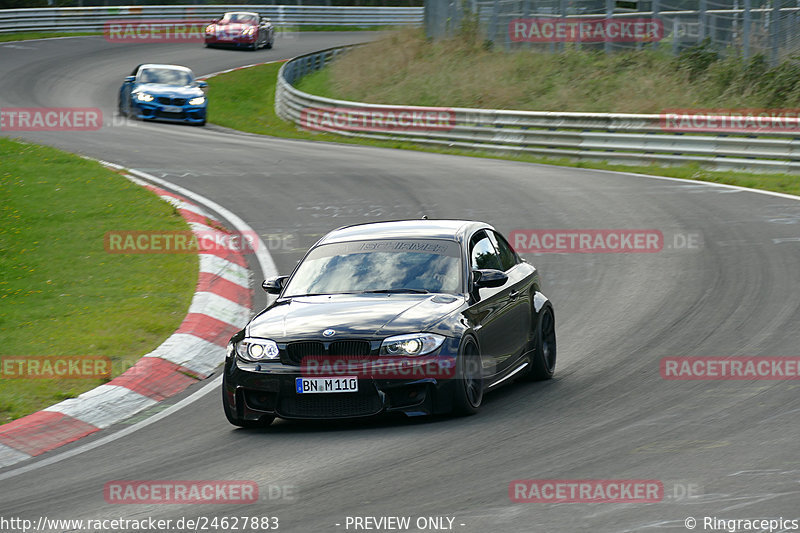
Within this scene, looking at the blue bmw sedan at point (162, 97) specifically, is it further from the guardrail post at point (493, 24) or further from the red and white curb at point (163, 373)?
the red and white curb at point (163, 373)

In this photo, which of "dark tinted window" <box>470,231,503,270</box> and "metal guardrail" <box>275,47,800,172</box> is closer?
"dark tinted window" <box>470,231,503,270</box>

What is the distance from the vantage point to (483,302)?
9305mm

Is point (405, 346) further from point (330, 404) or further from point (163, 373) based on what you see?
point (163, 373)

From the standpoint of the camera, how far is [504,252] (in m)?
10.6

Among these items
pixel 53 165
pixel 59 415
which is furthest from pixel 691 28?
pixel 59 415

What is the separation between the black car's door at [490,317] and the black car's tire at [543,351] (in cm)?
40

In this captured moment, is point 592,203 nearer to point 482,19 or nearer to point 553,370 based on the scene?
point 553,370

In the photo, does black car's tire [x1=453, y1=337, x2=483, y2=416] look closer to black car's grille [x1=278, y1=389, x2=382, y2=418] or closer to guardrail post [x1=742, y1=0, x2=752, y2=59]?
black car's grille [x1=278, y1=389, x2=382, y2=418]

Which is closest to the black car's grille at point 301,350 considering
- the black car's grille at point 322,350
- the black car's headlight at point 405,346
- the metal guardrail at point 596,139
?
the black car's grille at point 322,350

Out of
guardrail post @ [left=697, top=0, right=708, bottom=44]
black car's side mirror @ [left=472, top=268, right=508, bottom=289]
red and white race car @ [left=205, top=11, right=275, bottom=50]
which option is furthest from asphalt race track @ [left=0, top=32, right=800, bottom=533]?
red and white race car @ [left=205, top=11, right=275, bottom=50]

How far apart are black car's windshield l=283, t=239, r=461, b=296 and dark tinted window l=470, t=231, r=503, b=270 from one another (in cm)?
23

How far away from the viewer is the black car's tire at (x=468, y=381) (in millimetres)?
8406

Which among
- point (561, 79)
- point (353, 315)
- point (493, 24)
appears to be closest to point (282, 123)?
point (493, 24)

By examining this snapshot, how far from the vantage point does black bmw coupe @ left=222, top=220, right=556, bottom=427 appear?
27.4 feet
